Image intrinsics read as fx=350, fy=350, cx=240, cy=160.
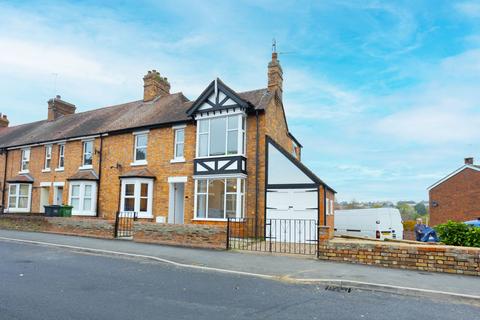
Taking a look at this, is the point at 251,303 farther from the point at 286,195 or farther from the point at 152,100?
the point at 152,100

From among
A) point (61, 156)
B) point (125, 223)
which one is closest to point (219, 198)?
point (125, 223)

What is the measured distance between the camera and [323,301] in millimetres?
6641

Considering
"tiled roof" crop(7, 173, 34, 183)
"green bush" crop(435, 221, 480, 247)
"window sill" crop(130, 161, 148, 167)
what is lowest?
"green bush" crop(435, 221, 480, 247)

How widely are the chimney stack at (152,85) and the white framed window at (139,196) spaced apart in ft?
25.2

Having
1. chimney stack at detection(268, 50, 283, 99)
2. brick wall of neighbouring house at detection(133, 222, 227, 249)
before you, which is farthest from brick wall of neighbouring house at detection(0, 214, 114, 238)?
chimney stack at detection(268, 50, 283, 99)

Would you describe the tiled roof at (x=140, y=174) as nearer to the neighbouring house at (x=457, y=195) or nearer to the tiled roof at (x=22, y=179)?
the tiled roof at (x=22, y=179)

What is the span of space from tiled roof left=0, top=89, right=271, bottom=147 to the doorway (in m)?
3.68

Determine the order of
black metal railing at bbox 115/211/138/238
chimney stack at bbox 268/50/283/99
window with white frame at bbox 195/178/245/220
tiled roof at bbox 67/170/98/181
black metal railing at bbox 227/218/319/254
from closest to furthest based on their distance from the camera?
black metal railing at bbox 227/218/319/254
black metal railing at bbox 115/211/138/238
window with white frame at bbox 195/178/245/220
chimney stack at bbox 268/50/283/99
tiled roof at bbox 67/170/98/181

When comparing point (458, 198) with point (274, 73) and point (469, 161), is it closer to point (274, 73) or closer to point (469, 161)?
point (469, 161)

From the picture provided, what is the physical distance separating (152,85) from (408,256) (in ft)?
67.1

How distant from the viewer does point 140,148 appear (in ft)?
68.7

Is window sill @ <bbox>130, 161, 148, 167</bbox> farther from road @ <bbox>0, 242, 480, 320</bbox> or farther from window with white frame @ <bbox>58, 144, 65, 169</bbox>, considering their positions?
road @ <bbox>0, 242, 480, 320</bbox>

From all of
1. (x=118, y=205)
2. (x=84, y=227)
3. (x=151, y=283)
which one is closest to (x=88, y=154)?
(x=118, y=205)

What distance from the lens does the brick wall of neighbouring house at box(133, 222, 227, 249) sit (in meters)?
12.9
